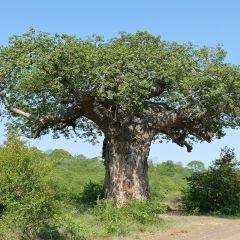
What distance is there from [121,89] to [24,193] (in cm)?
641

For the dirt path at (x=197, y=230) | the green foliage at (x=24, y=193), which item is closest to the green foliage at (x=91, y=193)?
the dirt path at (x=197, y=230)

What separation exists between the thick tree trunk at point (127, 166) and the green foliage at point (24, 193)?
740cm

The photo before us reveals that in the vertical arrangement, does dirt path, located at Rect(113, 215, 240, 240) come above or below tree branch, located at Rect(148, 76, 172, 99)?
below

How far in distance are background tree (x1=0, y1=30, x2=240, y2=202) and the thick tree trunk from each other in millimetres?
37

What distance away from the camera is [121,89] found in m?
15.8

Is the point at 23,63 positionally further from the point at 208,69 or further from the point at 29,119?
the point at 208,69

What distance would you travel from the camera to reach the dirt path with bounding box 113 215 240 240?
41.3 feet

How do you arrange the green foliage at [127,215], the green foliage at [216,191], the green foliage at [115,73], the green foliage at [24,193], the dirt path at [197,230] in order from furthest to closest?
the green foliage at [216,191], the green foliage at [115,73], the green foliage at [127,215], the dirt path at [197,230], the green foliage at [24,193]

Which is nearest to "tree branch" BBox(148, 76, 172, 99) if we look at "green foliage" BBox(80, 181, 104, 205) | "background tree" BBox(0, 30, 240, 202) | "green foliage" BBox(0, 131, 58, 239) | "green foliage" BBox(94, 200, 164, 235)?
"background tree" BBox(0, 30, 240, 202)

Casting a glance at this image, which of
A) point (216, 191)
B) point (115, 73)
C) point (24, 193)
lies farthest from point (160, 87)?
point (24, 193)

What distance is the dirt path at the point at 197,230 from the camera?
12578 mm

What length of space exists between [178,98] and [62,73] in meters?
4.18

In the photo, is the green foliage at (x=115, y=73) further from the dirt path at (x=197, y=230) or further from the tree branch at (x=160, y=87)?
the dirt path at (x=197, y=230)

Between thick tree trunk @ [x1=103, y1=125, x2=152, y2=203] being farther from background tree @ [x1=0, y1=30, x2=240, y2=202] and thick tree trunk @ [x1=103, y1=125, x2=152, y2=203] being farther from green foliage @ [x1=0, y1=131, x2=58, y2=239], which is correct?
green foliage @ [x1=0, y1=131, x2=58, y2=239]
